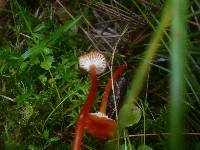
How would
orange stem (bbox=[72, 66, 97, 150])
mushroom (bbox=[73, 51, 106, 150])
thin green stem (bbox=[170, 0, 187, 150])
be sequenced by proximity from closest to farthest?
1. thin green stem (bbox=[170, 0, 187, 150])
2. orange stem (bbox=[72, 66, 97, 150])
3. mushroom (bbox=[73, 51, 106, 150])

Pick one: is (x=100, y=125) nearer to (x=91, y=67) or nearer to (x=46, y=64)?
(x=91, y=67)

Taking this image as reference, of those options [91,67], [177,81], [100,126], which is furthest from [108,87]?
[177,81]

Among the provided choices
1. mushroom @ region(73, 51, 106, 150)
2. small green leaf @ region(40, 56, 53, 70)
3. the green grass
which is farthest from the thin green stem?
small green leaf @ region(40, 56, 53, 70)

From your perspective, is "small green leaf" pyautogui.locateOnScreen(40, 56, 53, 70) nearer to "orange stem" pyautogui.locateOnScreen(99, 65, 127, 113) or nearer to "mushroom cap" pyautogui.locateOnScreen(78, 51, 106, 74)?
"mushroom cap" pyautogui.locateOnScreen(78, 51, 106, 74)

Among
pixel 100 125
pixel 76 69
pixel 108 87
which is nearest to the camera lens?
pixel 100 125

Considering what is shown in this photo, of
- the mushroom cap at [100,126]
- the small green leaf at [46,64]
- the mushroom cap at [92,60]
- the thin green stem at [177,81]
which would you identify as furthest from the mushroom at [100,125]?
the thin green stem at [177,81]

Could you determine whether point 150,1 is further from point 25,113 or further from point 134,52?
point 25,113

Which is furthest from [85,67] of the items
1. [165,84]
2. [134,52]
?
[165,84]
